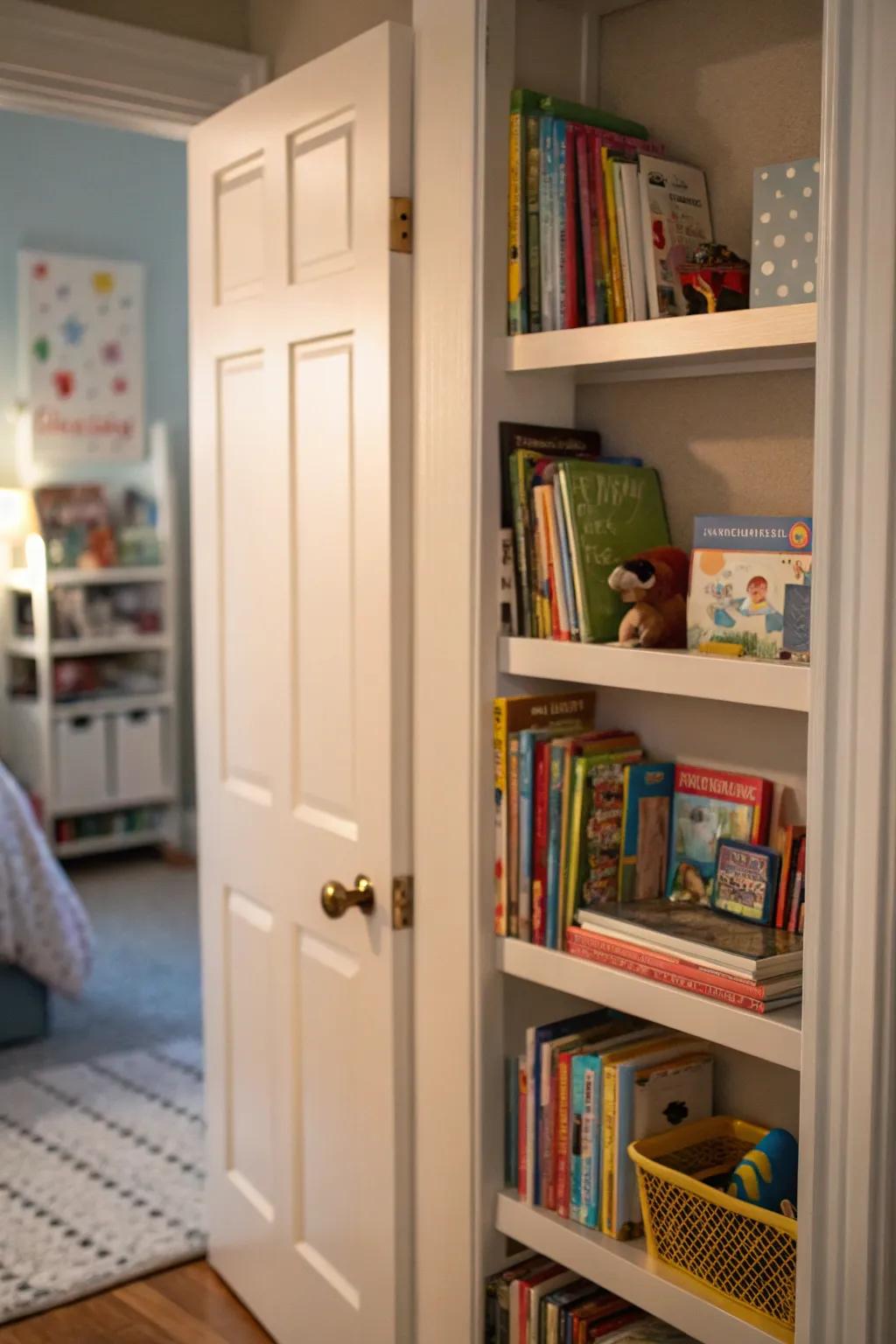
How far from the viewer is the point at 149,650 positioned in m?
5.72

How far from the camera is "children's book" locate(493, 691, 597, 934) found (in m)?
1.90


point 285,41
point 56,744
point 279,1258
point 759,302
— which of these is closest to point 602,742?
point 759,302

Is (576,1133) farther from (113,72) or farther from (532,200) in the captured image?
(113,72)

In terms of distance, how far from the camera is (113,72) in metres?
2.37

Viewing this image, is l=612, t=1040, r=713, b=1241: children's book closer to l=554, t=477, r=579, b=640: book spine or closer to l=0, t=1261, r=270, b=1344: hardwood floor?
l=554, t=477, r=579, b=640: book spine

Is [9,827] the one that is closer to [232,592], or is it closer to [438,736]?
[232,592]

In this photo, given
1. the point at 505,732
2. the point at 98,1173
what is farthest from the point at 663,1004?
the point at 98,1173

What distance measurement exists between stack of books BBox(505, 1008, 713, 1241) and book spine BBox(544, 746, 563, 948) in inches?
6.5

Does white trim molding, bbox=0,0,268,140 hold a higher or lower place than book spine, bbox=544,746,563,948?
higher

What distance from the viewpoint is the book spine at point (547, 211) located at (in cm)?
182

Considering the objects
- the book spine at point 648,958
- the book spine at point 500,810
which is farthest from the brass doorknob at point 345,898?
the book spine at point 648,958

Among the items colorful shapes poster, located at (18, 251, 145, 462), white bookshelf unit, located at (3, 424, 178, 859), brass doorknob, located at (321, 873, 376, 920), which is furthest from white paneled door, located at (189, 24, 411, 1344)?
colorful shapes poster, located at (18, 251, 145, 462)

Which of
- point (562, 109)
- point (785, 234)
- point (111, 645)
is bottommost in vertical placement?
point (111, 645)

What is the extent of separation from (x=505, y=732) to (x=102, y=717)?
12.8ft
